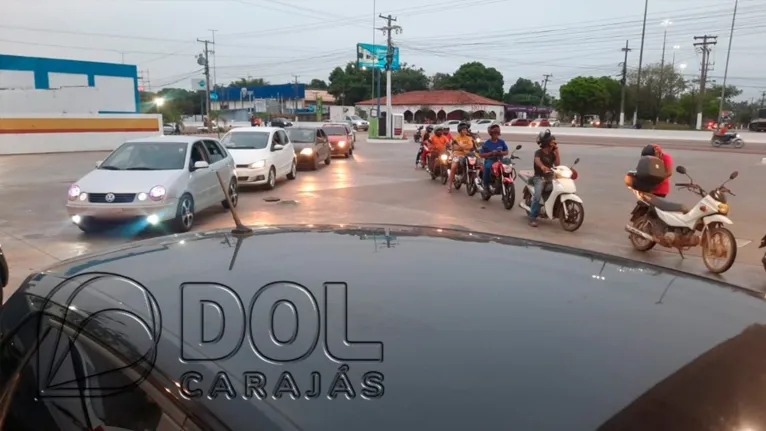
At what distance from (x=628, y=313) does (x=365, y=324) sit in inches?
30.4

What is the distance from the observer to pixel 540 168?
31.9ft

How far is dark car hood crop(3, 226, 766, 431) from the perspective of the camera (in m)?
1.27

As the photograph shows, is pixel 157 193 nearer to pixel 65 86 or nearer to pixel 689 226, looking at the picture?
pixel 689 226

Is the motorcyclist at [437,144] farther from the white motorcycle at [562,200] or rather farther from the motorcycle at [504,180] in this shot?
the white motorcycle at [562,200]

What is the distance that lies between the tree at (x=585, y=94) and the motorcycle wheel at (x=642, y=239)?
60962 millimetres

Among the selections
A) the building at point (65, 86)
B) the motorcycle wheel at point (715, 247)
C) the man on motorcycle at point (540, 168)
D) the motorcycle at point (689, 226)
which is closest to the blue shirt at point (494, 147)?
the man on motorcycle at point (540, 168)

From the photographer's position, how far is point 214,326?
164 centimetres

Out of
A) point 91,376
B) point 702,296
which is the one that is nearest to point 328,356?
point 91,376

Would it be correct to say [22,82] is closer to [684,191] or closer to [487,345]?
[684,191]

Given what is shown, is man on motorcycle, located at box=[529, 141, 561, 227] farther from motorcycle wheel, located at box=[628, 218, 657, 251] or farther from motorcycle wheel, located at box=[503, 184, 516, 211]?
motorcycle wheel, located at box=[628, 218, 657, 251]

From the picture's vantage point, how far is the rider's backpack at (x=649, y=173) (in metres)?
7.71

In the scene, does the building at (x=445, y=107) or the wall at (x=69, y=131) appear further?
the building at (x=445, y=107)

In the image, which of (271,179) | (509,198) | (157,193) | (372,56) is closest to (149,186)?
(157,193)

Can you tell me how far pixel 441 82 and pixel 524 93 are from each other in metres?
14.1
